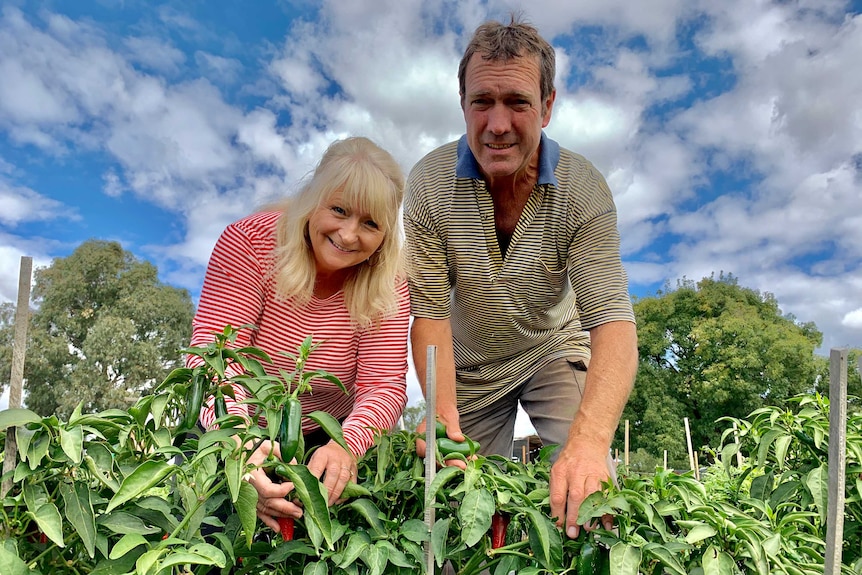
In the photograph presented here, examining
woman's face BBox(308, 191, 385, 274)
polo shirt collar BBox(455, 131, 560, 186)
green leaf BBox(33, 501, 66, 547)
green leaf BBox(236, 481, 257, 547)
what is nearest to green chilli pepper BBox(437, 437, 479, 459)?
green leaf BBox(236, 481, 257, 547)

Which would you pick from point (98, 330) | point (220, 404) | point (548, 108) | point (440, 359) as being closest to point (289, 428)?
point (220, 404)

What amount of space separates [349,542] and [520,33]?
1276 mm

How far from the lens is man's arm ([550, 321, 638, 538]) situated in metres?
1.13

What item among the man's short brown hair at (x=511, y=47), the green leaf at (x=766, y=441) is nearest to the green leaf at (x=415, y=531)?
the green leaf at (x=766, y=441)

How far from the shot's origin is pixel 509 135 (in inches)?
65.4

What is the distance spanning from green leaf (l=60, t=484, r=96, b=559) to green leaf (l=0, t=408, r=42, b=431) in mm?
108

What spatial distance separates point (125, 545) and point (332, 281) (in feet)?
2.54

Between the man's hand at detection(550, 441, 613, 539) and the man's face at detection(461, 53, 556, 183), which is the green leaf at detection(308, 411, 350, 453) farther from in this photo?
the man's face at detection(461, 53, 556, 183)

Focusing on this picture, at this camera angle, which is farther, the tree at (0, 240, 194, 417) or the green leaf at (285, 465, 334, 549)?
the tree at (0, 240, 194, 417)

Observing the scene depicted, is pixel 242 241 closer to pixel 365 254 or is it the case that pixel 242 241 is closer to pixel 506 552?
pixel 365 254

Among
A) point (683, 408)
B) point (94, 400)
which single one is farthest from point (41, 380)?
point (683, 408)

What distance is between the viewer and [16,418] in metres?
0.95

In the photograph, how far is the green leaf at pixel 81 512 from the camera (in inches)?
37.6

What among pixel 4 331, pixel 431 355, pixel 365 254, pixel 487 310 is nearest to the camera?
pixel 431 355
